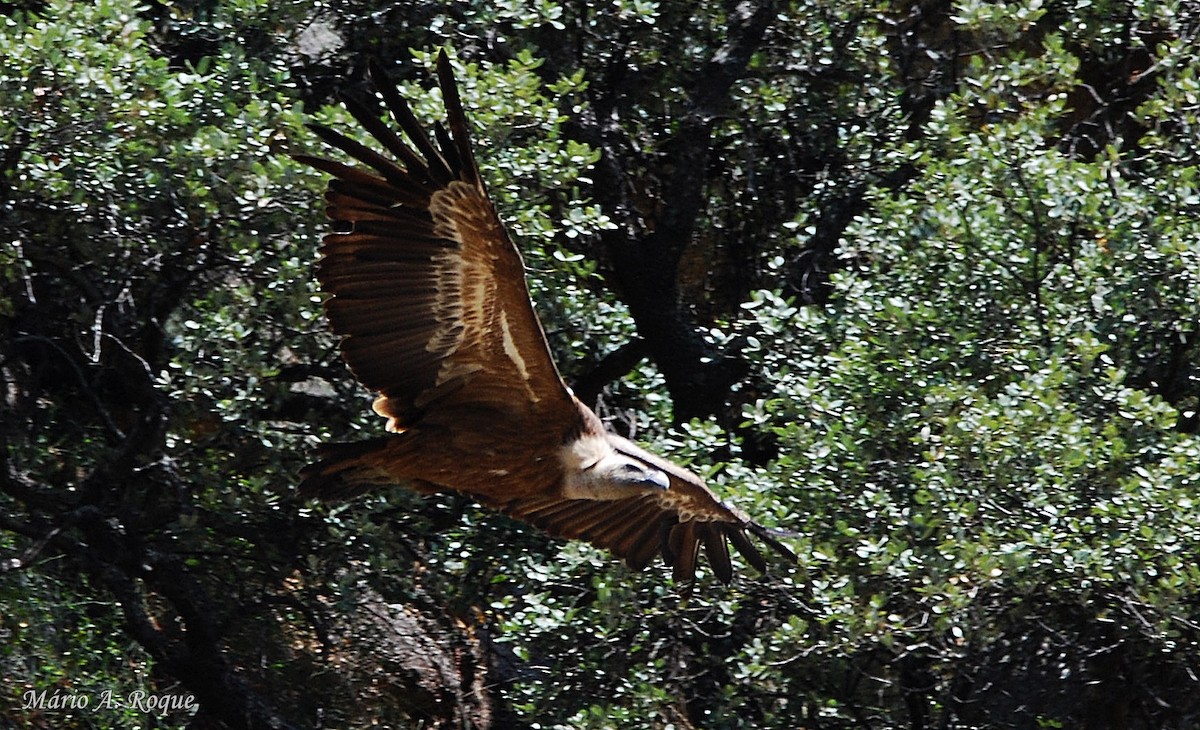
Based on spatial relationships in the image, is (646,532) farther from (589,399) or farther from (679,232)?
(679,232)

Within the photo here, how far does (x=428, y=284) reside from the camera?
5.27 metres

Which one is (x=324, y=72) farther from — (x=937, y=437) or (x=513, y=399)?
(x=937, y=437)

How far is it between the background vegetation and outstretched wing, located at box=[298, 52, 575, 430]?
85 cm

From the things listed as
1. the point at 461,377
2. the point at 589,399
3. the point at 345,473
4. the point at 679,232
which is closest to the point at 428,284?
the point at 461,377

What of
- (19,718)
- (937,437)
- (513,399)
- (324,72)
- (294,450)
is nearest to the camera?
(513,399)

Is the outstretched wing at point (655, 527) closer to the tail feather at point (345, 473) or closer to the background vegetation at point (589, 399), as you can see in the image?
the background vegetation at point (589, 399)

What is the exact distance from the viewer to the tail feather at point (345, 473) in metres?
5.59

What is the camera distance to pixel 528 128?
644 centimetres

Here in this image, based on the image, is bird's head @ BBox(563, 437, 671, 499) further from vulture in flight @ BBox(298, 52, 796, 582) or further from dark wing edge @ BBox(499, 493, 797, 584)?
dark wing edge @ BBox(499, 493, 797, 584)

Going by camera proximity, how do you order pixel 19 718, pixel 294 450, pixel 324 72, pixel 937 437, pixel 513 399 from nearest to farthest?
pixel 513 399 < pixel 937 437 < pixel 294 450 < pixel 19 718 < pixel 324 72

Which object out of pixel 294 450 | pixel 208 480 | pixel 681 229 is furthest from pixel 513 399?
pixel 681 229

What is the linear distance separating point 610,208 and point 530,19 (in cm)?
133

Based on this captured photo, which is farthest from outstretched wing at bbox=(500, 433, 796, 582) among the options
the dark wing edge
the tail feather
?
the tail feather

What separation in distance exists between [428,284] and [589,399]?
219cm
